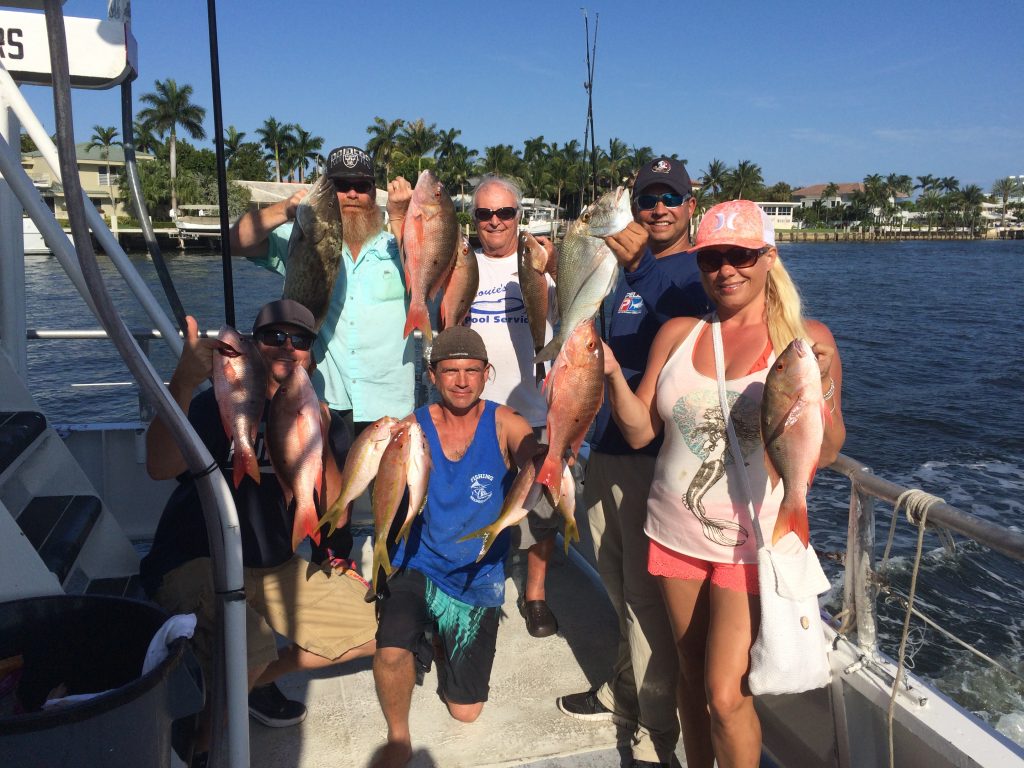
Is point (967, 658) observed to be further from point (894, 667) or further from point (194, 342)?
point (194, 342)

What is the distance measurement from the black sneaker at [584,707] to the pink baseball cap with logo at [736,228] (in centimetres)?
205

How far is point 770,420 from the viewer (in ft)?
6.88

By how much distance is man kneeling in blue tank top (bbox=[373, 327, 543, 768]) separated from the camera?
313 centimetres

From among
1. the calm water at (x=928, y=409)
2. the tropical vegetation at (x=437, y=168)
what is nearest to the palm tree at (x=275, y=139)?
the tropical vegetation at (x=437, y=168)

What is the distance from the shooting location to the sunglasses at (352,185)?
3.33 meters

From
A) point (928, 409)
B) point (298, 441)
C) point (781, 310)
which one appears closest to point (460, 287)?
point (298, 441)

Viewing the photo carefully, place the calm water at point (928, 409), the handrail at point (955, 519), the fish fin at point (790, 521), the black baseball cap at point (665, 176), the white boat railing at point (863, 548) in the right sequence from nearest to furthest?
the handrail at point (955, 519), the fish fin at point (790, 521), the white boat railing at point (863, 548), the black baseball cap at point (665, 176), the calm water at point (928, 409)

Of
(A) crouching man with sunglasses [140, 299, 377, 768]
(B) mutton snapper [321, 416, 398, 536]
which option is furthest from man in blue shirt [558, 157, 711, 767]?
(A) crouching man with sunglasses [140, 299, 377, 768]

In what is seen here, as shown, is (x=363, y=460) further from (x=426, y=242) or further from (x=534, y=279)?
(x=534, y=279)

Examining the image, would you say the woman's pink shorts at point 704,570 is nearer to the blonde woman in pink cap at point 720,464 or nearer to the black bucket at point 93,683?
the blonde woman in pink cap at point 720,464

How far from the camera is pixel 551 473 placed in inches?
102

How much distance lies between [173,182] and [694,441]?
2569 inches

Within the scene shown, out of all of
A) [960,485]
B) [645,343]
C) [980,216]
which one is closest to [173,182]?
[960,485]

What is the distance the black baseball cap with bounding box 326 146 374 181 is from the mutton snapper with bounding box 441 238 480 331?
0.56 metres
